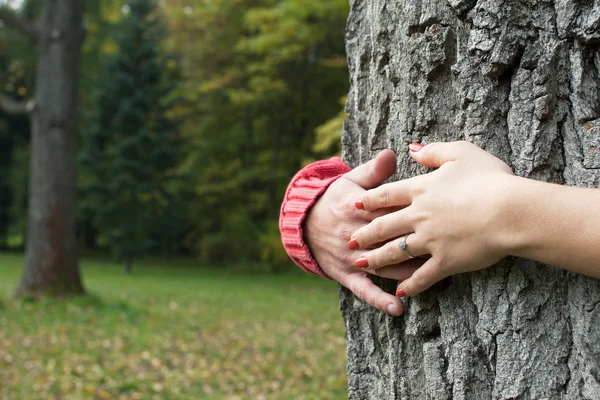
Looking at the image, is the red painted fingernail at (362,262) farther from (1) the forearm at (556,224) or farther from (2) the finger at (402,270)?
(1) the forearm at (556,224)

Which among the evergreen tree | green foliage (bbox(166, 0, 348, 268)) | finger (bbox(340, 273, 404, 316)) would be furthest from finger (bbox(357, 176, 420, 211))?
→ the evergreen tree

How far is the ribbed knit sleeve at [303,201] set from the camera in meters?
1.42

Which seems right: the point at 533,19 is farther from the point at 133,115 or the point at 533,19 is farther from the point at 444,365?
the point at 133,115

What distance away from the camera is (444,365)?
119cm

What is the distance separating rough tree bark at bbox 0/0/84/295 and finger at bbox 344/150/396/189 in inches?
309

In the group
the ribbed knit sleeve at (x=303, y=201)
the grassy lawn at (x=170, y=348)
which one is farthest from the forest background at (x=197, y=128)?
the ribbed knit sleeve at (x=303, y=201)

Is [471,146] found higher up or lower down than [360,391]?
higher up

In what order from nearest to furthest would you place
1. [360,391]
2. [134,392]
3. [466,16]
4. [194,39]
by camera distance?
[466,16] < [360,391] < [134,392] < [194,39]

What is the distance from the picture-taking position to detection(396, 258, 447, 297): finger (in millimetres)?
1108

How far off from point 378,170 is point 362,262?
0.73 feet

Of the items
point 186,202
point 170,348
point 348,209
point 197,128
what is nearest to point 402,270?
point 348,209

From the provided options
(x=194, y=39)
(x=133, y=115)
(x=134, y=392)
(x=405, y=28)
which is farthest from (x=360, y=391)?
(x=194, y=39)

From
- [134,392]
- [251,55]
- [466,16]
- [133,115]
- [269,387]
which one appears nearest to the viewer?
[466,16]

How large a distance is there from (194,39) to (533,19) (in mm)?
20241
